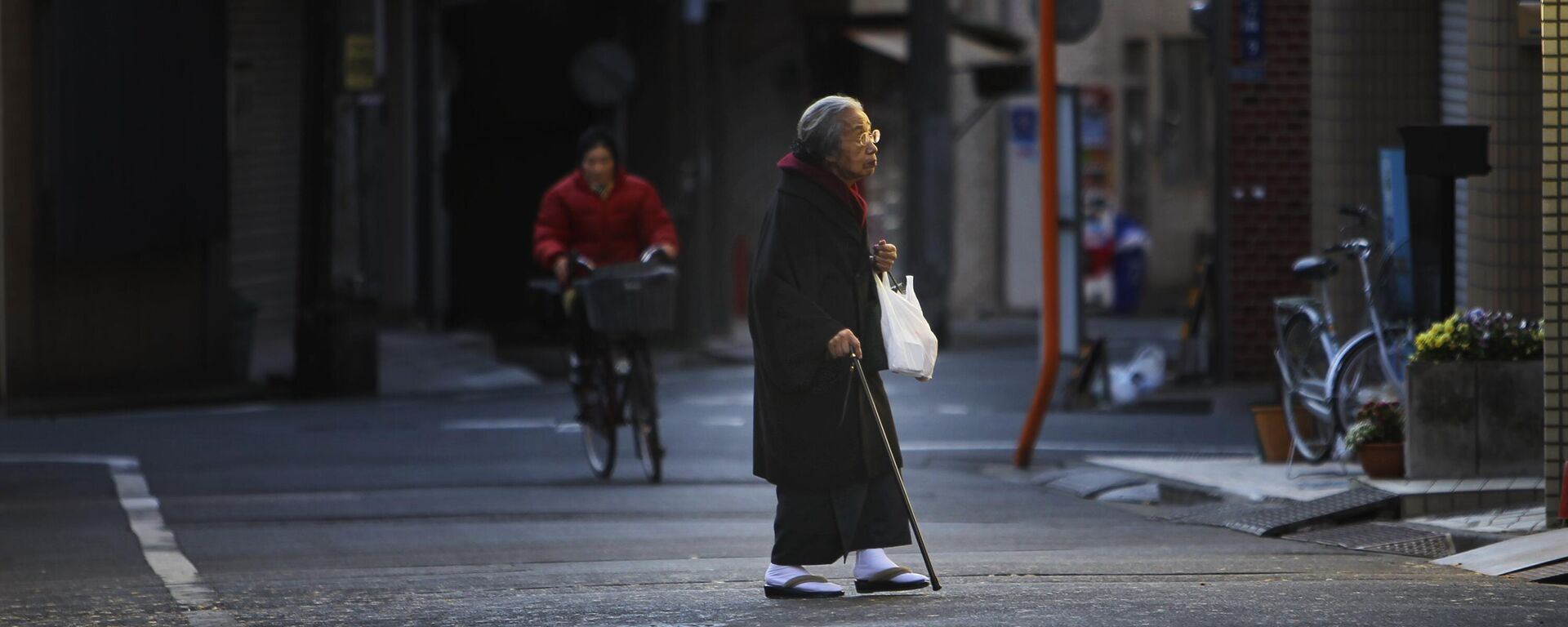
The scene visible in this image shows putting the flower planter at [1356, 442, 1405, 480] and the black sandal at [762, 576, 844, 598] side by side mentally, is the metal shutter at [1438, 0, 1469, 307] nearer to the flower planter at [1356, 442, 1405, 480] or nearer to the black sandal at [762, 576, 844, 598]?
the flower planter at [1356, 442, 1405, 480]

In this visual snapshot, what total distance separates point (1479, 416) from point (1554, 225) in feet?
5.78

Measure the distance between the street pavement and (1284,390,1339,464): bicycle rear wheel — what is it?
1.07 metres

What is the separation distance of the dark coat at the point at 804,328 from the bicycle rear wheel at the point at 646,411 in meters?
4.09

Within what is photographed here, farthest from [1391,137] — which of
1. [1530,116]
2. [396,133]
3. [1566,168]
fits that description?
[396,133]

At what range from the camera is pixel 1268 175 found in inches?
666

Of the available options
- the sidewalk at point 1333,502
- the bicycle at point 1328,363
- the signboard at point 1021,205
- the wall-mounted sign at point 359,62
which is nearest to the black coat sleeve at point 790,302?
the sidewalk at point 1333,502

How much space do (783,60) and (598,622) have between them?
768 inches

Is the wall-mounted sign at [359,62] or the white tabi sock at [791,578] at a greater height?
the wall-mounted sign at [359,62]

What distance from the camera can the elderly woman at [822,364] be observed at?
7.24 meters

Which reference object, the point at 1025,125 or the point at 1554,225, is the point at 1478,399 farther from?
the point at 1025,125

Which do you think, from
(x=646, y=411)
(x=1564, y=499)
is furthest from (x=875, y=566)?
(x=646, y=411)

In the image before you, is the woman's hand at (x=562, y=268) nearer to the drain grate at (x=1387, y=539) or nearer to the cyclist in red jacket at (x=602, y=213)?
the cyclist in red jacket at (x=602, y=213)

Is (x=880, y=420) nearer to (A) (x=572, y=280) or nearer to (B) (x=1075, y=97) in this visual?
(A) (x=572, y=280)

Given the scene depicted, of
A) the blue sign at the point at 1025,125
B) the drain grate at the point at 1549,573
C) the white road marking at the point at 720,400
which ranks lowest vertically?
the white road marking at the point at 720,400
